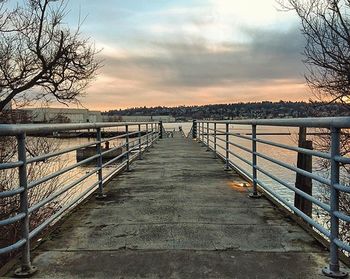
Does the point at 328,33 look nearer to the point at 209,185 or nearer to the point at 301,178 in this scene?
the point at 301,178

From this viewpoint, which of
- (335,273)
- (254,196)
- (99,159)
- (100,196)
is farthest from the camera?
(100,196)

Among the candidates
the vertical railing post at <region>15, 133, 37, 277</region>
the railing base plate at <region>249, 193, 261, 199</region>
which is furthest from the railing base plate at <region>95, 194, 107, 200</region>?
the vertical railing post at <region>15, 133, 37, 277</region>

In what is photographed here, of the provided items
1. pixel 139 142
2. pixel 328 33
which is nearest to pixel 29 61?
pixel 139 142

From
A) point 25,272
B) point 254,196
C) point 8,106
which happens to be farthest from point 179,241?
point 8,106

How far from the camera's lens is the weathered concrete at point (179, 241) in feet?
11.0

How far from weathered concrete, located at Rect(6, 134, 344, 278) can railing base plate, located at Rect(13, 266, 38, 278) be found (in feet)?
0.23

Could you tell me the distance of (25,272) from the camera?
3.31m

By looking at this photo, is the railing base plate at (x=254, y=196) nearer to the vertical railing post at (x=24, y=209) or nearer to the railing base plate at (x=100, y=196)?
the railing base plate at (x=100, y=196)

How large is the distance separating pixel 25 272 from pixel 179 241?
1.48 metres

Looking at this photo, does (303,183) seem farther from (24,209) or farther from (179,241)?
(24,209)

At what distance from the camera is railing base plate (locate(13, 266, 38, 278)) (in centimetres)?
326

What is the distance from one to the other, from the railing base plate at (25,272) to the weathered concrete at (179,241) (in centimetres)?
7

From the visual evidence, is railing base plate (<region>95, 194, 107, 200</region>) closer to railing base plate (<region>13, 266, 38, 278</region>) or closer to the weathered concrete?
the weathered concrete

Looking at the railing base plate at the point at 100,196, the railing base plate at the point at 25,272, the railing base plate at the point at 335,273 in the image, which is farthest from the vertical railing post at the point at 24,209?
the railing base plate at the point at 100,196
